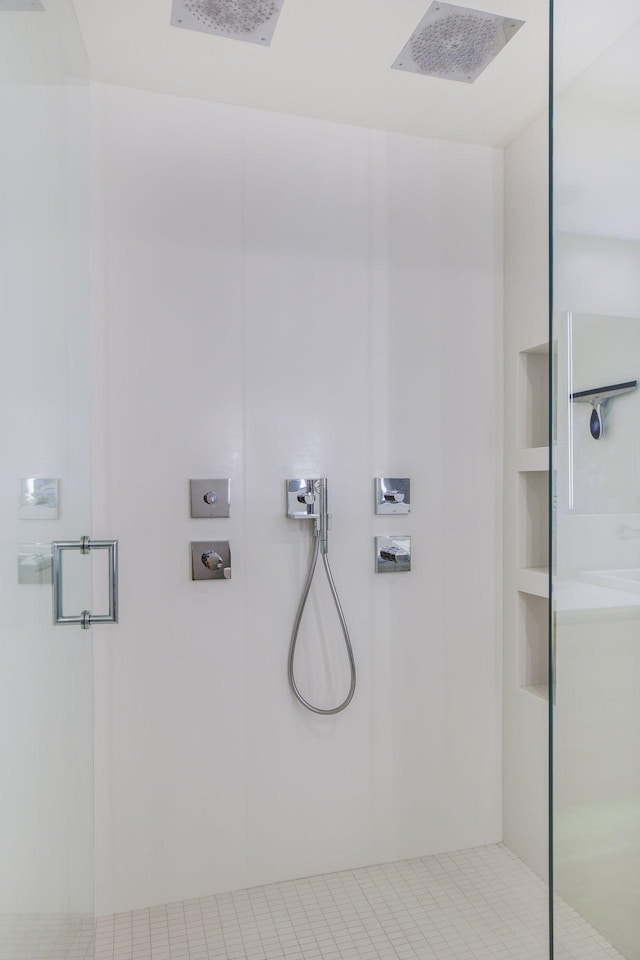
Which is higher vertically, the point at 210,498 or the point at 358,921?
the point at 210,498

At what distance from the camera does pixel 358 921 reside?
6.37ft

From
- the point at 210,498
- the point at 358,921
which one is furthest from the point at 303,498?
the point at 358,921

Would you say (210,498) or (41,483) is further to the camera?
(210,498)

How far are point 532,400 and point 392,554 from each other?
721 mm

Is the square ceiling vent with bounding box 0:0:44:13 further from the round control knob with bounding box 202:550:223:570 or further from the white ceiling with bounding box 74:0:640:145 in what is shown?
the round control knob with bounding box 202:550:223:570

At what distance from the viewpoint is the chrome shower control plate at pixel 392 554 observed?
2.23 m

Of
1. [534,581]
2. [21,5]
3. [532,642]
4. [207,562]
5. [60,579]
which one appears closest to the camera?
[21,5]

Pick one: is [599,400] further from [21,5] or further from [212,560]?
[212,560]

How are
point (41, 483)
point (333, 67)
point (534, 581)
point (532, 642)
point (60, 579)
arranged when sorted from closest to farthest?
1. point (41, 483)
2. point (60, 579)
3. point (333, 67)
4. point (534, 581)
5. point (532, 642)

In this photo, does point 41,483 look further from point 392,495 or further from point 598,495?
point 392,495

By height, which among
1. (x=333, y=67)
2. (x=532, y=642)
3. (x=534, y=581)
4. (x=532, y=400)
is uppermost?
(x=333, y=67)

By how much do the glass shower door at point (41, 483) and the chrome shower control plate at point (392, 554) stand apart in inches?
38.2

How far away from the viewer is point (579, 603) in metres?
1.15

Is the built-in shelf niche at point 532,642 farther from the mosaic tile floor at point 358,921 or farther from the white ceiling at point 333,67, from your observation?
the white ceiling at point 333,67
